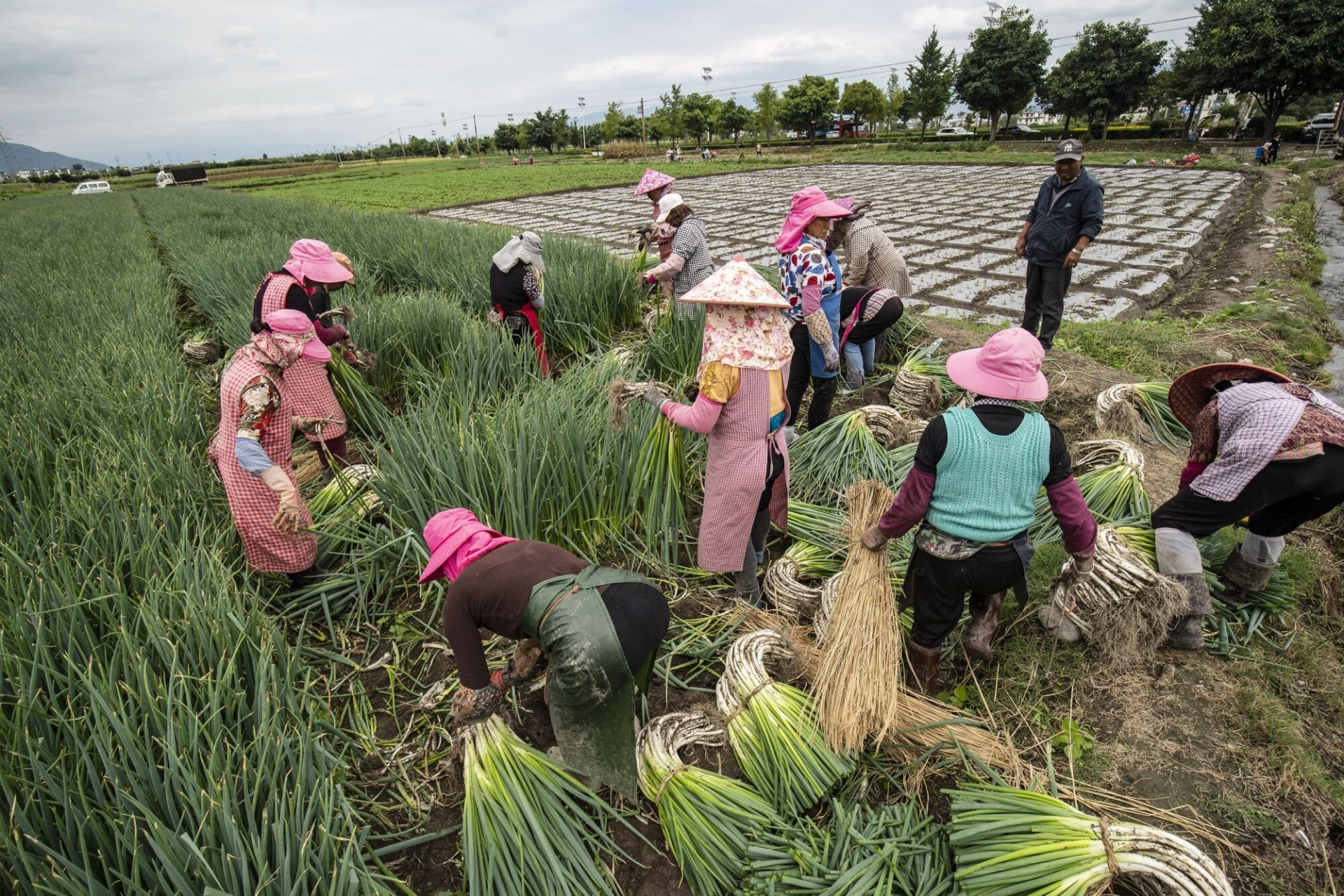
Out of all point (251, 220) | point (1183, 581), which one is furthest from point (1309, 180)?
point (251, 220)

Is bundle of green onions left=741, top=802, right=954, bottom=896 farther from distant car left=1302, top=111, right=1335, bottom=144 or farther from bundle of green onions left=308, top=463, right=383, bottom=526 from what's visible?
distant car left=1302, top=111, right=1335, bottom=144

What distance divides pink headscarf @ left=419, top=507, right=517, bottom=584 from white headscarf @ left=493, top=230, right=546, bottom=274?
288cm

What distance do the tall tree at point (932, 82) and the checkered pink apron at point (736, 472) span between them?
34.4 meters

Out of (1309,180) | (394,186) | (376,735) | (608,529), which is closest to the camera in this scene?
(376,735)

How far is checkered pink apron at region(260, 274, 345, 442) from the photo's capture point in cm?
302

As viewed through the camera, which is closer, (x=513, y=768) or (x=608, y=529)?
(x=513, y=768)

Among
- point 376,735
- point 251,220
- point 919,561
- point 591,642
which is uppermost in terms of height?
point 251,220

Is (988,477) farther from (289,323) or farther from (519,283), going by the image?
(519,283)

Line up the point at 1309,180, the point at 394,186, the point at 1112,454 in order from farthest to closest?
the point at 394,186 < the point at 1309,180 < the point at 1112,454

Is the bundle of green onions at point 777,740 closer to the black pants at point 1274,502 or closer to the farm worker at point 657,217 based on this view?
the black pants at point 1274,502

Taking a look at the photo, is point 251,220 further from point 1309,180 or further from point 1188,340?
point 1309,180

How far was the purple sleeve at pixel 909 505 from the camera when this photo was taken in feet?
6.02

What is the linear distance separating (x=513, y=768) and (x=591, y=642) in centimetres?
41

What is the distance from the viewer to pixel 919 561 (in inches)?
79.9
